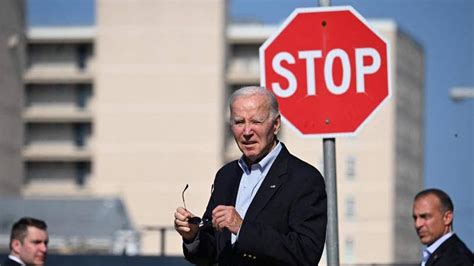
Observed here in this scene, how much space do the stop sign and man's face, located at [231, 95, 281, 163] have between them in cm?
177

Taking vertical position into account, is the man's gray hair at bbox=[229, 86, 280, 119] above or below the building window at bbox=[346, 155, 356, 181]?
above

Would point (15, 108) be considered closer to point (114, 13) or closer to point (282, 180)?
point (114, 13)

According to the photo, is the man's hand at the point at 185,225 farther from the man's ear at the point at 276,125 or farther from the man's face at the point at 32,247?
the man's face at the point at 32,247

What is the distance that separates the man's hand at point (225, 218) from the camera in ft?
17.7

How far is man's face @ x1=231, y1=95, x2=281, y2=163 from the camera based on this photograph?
560 cm

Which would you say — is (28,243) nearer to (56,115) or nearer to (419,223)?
(419,223)

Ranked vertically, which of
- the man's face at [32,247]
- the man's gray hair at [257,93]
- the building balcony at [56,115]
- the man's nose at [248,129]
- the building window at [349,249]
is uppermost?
the man's gray hair at [257,93]

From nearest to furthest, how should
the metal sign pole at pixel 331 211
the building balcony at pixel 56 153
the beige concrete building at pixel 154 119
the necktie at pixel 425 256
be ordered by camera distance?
the metal sign pole at pixel 331 211 < the necktie at pixel 425 256 < the building balcony at pixel 56 153 < the beige concrete building at pixel 154 119

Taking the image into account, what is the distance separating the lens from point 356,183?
311 feet

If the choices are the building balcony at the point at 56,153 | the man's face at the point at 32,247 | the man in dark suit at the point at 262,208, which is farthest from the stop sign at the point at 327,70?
the building balcony at the point at 56,153

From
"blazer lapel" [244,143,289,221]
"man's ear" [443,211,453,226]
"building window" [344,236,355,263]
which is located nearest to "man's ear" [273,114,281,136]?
"blazer lapel" [244,143,289,221]

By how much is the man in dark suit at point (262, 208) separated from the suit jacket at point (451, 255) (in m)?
2.66

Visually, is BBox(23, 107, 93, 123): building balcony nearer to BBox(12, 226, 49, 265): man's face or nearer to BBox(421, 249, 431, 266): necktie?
BBox(12, 226, 49, 265): man's face

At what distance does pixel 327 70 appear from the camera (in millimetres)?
7395
